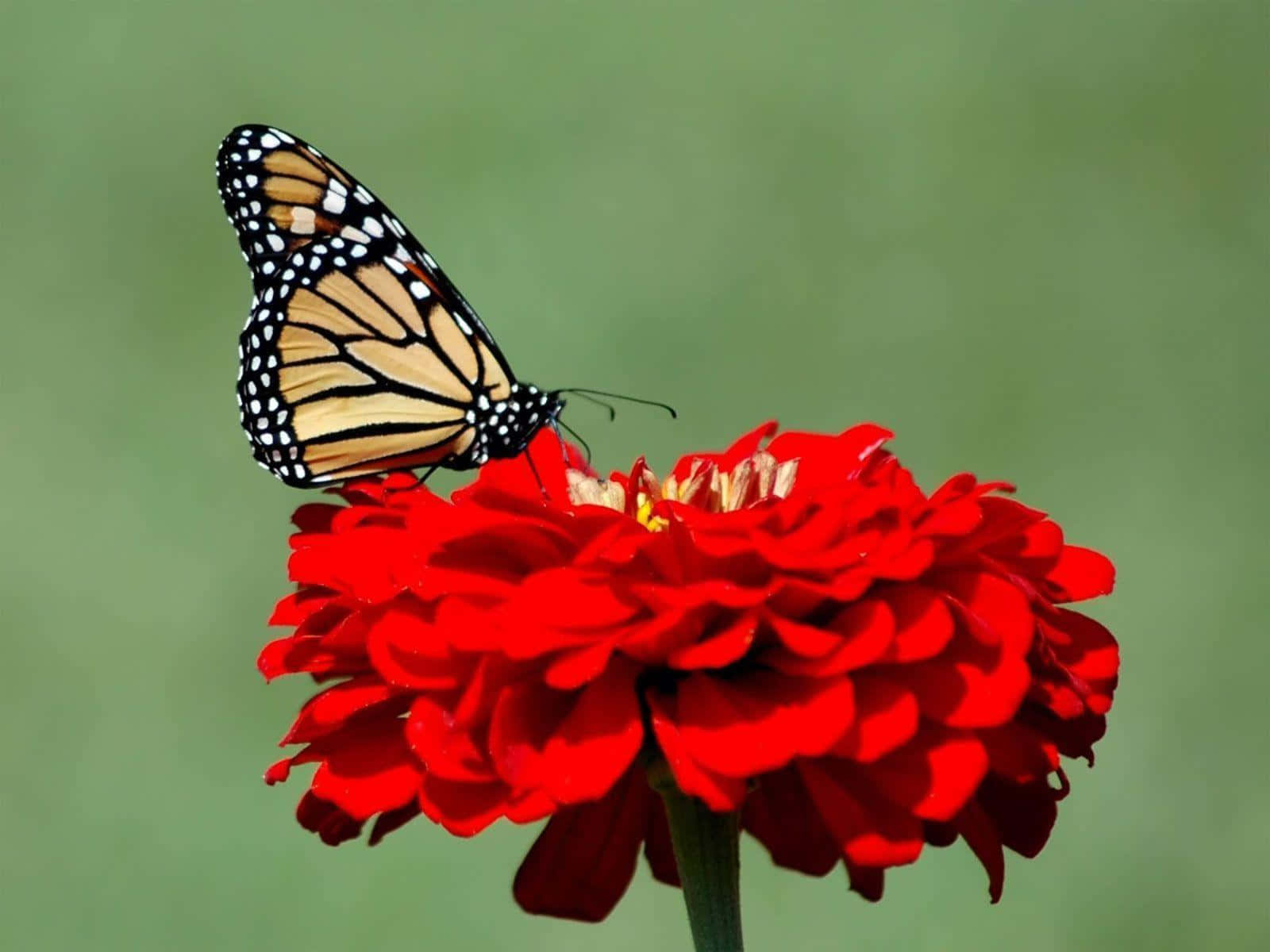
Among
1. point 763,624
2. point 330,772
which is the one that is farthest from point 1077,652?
point 330,772

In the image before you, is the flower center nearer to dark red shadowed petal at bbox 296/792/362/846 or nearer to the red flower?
the red flower

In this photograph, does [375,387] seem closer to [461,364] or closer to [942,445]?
[461,364]

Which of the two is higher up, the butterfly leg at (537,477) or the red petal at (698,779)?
the butterfly leg at (537,477)

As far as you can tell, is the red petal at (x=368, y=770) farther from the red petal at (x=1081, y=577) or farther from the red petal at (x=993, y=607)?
the red petal at (x=1081, y=577)

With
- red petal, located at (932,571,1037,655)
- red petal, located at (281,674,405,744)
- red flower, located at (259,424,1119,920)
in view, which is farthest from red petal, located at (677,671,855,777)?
red petal, located at (281,674,405,744)

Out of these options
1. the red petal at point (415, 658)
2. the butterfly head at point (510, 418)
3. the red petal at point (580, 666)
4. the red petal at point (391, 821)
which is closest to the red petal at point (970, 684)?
the red petal at point (580, 666)

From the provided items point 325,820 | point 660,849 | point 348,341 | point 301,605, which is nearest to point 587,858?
point 660,849
